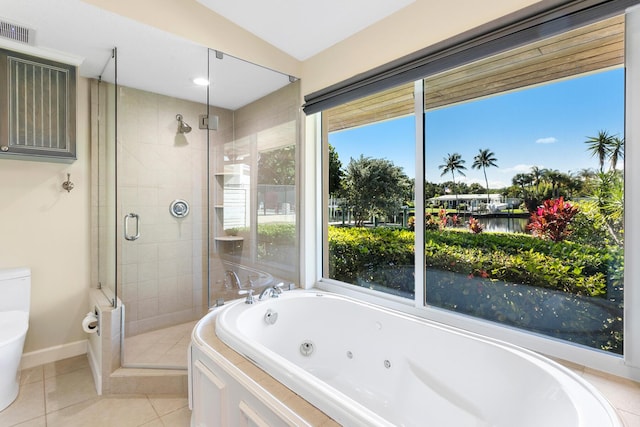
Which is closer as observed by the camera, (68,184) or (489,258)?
(489,258)

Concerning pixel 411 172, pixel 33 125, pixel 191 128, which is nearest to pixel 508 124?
pixel 411 172

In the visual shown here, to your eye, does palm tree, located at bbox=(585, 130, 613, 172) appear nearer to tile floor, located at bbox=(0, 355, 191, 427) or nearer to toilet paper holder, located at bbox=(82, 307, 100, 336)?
tile floor, located at bbox=(0, 355, 191, 427)

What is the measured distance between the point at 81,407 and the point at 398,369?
194 centimetres

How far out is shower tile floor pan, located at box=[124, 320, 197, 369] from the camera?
215 cm

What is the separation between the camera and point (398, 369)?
5.83 ft

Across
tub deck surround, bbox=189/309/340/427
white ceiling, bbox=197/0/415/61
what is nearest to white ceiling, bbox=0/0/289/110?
white ceiling, bbox=197/0/415/61

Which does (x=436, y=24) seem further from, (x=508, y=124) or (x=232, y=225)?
(x=232, y=225)

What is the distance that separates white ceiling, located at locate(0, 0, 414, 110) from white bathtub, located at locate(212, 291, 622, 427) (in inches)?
68.3

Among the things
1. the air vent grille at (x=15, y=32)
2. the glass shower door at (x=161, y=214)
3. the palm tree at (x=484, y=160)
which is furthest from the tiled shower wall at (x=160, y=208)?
the palm tree at (x=484, y=160)

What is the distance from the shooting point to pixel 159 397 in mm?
2025

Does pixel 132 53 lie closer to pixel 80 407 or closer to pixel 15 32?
pixel 15 32

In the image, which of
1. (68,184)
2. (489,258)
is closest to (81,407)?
(68,184)

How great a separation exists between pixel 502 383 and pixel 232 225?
2.17 meters

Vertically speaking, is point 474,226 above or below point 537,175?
below
